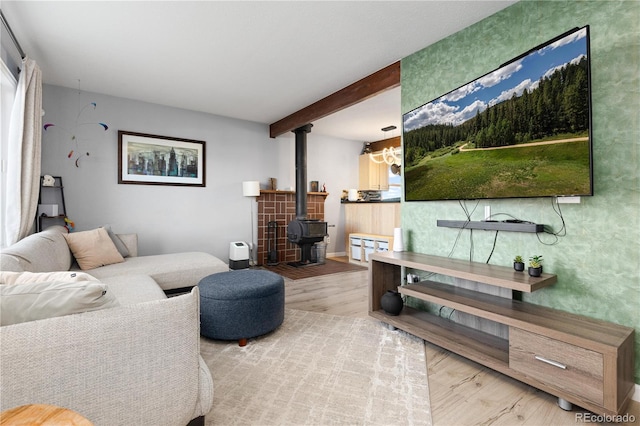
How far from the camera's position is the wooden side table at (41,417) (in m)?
0.64

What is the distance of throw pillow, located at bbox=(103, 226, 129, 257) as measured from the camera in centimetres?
334

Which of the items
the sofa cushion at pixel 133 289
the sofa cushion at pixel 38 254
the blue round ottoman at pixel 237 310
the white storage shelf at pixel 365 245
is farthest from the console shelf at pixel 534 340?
the white storage shelf at pixel 365 245

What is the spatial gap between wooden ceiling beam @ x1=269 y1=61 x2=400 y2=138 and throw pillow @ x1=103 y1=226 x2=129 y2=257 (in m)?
2.84

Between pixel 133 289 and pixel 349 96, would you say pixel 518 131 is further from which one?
pixel 133 289

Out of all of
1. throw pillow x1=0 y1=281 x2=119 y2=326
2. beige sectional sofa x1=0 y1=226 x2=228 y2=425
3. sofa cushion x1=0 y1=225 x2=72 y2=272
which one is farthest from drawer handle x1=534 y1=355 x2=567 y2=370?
sofa cushion x1=0 y1=225 x2=72 y2=272

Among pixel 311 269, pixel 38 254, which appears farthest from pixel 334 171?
pixel 38 254

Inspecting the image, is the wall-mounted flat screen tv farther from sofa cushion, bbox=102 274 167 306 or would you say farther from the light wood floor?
sofa cushion, bbox=102 274 167 306

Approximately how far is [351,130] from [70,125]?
4277 millimetres

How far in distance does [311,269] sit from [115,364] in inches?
154

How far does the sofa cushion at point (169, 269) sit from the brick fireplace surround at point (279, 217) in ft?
6.44

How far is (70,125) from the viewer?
3.67 metres

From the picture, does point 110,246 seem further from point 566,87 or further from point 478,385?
point 566,87

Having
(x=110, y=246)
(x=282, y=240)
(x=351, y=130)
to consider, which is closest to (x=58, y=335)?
(x=110, y=246)

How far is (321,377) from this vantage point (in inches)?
71.7
